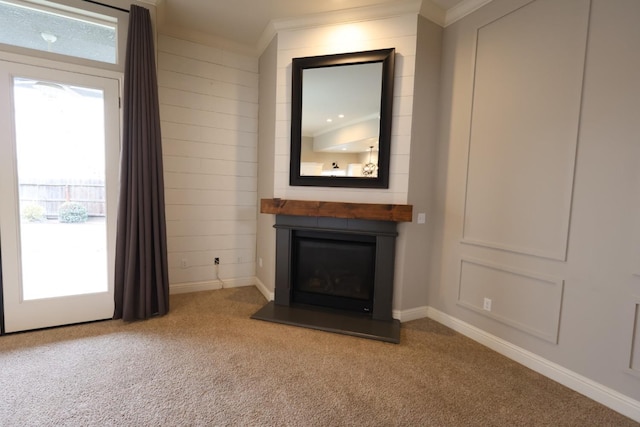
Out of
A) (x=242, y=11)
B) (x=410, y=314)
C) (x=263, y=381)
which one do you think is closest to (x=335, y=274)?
(x=410, y=314)

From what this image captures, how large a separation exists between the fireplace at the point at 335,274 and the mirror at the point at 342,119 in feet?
1.36

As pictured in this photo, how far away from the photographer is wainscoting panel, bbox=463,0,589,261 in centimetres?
197

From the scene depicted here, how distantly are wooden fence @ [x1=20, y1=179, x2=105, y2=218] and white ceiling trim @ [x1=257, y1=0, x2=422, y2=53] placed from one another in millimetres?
2269

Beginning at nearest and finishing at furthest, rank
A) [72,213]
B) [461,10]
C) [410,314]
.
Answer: [72,213] < [461,10] < [410,314]

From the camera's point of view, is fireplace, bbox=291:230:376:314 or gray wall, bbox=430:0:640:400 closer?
gray wall, bbox=430:0:640:400

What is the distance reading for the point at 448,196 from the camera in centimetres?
276

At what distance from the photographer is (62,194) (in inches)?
95.9

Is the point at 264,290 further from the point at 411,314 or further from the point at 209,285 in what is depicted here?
the point at 411,314

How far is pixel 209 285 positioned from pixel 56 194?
1.75 m

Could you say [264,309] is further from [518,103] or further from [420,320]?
[518,103]

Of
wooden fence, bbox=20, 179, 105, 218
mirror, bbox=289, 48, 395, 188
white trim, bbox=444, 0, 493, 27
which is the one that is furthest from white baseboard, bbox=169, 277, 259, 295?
white trim, bbox=444, 0, 493, 27

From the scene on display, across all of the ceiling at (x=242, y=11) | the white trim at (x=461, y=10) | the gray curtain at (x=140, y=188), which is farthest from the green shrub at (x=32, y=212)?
the white trim at (x=461, y=10)

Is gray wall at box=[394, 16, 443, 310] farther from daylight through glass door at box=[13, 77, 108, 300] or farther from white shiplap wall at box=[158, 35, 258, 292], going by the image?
daylight through glass door at box=[13, 77, 108, 300]

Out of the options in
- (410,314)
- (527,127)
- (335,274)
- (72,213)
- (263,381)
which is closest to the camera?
(263,381)
